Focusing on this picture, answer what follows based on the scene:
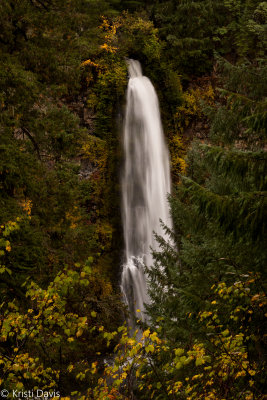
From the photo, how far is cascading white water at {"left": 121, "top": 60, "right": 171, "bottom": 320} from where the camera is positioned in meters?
15.5

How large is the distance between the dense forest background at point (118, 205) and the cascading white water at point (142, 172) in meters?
0.52

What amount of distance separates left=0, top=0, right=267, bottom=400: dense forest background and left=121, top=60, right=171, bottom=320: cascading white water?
516mm

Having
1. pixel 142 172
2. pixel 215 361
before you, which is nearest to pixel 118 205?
pixel 142 172

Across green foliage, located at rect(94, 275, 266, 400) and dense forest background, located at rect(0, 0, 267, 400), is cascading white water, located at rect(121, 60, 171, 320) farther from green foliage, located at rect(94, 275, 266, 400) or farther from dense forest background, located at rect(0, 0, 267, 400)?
green foliage, located at rect(94, 275, 266, 400)

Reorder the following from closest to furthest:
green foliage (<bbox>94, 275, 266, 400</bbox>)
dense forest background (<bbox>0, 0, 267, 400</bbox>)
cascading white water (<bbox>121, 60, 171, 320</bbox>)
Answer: green foliage (<bbox>94, 275, 266, 400</bbox>)
dense forest background (<bbox>0, 0, 267, 400</bbox>)
cascading white water (<bbox>121, 60, 171, 320</bbox>)

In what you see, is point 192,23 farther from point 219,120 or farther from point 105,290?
point 105,290

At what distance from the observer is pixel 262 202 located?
390cm

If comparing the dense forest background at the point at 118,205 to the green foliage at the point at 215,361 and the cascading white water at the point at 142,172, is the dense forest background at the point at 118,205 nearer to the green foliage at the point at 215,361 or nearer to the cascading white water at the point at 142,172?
the green foliage at the point at 215,361

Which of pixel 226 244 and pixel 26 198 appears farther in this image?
pixel 26 198

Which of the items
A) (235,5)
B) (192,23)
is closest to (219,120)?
(192,23)

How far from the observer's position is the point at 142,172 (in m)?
16.2

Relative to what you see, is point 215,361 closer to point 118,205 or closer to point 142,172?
point 118,205

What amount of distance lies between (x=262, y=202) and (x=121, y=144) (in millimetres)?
12361

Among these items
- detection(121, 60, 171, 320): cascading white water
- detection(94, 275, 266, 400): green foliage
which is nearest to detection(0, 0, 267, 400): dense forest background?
detection(94, 275, 266, 400): green foliage
